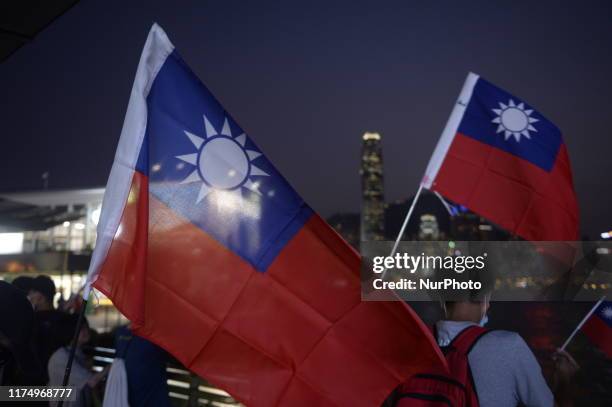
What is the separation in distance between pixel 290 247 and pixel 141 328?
1072 mm

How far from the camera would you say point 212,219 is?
3.52 m

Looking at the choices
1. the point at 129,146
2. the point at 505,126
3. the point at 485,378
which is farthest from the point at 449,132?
the point at 129,146

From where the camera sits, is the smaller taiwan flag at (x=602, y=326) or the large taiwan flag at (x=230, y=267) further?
the smaller taiwan flag at (x=602, y=326)

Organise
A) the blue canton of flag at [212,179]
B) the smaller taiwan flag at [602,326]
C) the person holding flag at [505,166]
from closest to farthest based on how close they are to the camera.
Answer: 1. the blue canton of flag at [212,179]
2. the smaller taiwan flag at [602,326]
3. the person holding flag at [505,166]

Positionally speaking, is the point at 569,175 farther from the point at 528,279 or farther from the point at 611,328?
the point at 528,279

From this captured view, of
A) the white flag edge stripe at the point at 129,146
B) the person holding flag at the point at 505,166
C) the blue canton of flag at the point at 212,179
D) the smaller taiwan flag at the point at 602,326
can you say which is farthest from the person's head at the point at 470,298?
the person holding flag at the point at 505,166

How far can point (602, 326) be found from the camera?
4.99m

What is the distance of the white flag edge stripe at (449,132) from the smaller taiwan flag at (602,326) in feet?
7.58

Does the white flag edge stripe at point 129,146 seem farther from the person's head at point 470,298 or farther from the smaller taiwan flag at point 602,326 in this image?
the smaller taiwan flag at point 602,326

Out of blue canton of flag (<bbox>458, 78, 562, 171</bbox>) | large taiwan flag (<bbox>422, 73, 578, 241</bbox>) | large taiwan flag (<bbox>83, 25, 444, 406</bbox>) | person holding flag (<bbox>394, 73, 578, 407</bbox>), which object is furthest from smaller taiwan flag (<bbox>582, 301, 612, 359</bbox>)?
large taiwan flag (<bbox>83, 25, 444, 406</bbox>)

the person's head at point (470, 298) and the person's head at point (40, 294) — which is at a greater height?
the person's head at point (470, 298)

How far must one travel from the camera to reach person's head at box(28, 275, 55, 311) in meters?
5.39

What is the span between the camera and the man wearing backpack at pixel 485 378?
280 cm

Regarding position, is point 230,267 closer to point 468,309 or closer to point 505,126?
point 468,309
